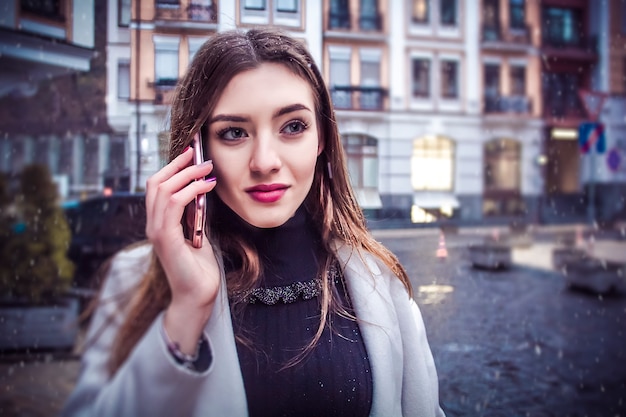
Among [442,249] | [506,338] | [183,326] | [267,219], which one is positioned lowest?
[506,338]

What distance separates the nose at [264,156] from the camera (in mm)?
1117

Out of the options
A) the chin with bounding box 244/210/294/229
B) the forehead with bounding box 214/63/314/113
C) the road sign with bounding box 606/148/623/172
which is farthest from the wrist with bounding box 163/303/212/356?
the road sign with bounding box 606/148/623/172

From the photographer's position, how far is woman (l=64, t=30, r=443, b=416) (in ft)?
3.62

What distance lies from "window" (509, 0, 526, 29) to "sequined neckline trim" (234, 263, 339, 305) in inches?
39.8

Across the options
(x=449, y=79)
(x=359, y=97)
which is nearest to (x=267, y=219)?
(x=359, y=97)

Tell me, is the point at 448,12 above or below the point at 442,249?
above

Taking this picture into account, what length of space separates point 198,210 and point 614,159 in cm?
141

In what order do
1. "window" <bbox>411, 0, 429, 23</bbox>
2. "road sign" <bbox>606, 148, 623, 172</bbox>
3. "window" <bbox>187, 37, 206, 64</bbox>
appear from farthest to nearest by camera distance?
"road sign" <bbox>606, 148, 623, 172</bbox> → "window" <bbox>411, 0, 429, 23</bbox> → "window" <bbox>187, 37, 206, 64</bbox>

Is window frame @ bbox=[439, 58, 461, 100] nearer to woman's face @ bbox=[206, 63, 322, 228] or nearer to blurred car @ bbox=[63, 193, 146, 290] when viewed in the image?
woman's face @ bbox=[206, 63, 322, 228]

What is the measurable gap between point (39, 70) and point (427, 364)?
140 cm

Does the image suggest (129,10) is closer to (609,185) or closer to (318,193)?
(318,193)

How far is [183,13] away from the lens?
1.36m

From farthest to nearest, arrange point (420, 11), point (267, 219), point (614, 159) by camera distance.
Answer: point (614, 159), point (420, 11), point (267, 219)

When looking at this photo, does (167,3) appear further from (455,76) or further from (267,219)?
(455,76)
